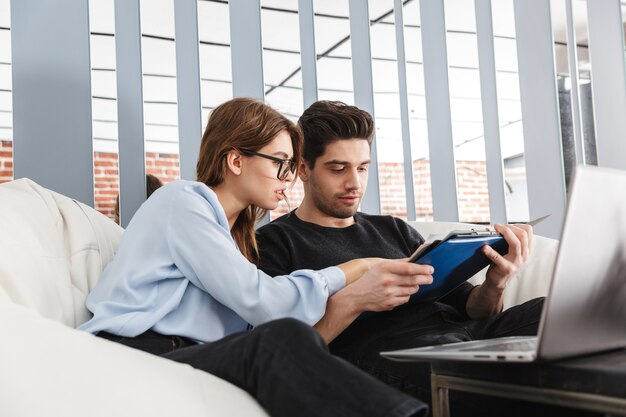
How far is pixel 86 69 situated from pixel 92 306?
0.71 m

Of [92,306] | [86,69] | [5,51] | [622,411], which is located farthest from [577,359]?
[5,51]

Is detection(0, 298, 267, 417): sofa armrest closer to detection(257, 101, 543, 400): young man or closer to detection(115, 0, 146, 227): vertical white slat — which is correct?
Result: detection(257, 101, 543, 400): young man

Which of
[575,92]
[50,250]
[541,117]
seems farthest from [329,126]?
[575,92]

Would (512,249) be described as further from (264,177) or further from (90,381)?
(90,381)

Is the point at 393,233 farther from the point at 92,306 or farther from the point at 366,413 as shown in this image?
the point at 366,413

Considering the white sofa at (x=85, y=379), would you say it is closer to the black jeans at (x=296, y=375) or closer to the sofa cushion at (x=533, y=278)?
the black jeans at (x=296, y=375)

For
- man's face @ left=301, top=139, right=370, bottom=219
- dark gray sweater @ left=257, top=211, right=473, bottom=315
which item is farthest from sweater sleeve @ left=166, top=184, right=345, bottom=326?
man's face @ left=301, top=139, right=370, bottom=219

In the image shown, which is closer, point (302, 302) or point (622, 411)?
point (622, 411)

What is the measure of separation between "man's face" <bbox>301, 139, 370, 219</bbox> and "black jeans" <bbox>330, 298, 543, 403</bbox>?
1.07 feet

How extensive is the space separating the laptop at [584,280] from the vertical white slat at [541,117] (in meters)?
1.48

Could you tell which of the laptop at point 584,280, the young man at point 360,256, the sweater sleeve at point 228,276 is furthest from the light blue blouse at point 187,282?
the laptop at point 584,280

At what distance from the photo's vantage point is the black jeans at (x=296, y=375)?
2.47 feet

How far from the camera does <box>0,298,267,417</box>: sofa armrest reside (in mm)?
797

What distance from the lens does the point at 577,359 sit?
80 cm
